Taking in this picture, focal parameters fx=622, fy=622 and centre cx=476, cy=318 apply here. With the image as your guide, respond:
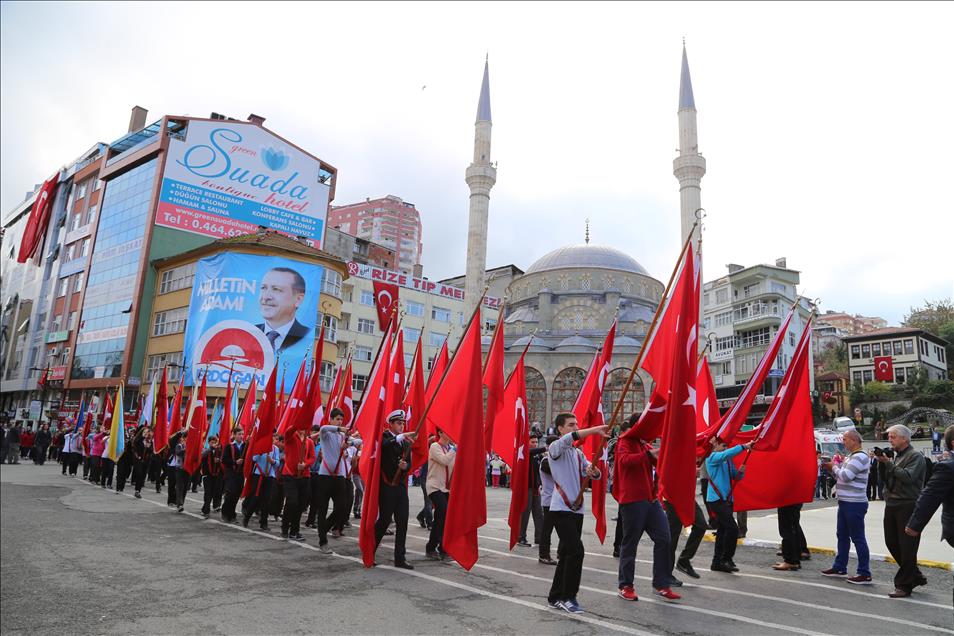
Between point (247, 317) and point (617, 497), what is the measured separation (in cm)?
3249

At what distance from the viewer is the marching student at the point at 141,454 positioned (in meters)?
16.0

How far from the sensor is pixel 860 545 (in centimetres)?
735

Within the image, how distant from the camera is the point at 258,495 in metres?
11.2

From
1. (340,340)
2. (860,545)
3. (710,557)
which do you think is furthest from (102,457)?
(340,340)

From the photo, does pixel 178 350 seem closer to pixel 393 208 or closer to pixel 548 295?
pixel 548 295

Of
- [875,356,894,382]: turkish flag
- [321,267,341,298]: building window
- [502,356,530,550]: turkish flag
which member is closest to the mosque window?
[321,267,341,298]: building window

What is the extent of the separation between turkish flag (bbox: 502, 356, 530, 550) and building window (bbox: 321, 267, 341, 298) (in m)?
30.5

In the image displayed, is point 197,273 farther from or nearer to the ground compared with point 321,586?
farther from the ground

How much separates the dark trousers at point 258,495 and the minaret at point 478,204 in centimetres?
3586

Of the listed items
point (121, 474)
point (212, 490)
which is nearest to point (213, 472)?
point (212, 490)

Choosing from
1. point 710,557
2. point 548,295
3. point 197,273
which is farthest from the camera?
point 548,295

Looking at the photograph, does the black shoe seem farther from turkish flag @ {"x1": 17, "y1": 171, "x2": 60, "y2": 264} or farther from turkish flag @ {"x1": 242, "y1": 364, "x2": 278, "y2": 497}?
turkish flag @ {"x1": 17, "y1": 171, "x2": 60, "y2": 264}

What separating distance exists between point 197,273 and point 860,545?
36946 millimetres

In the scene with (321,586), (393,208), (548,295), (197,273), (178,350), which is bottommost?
(321,586)
